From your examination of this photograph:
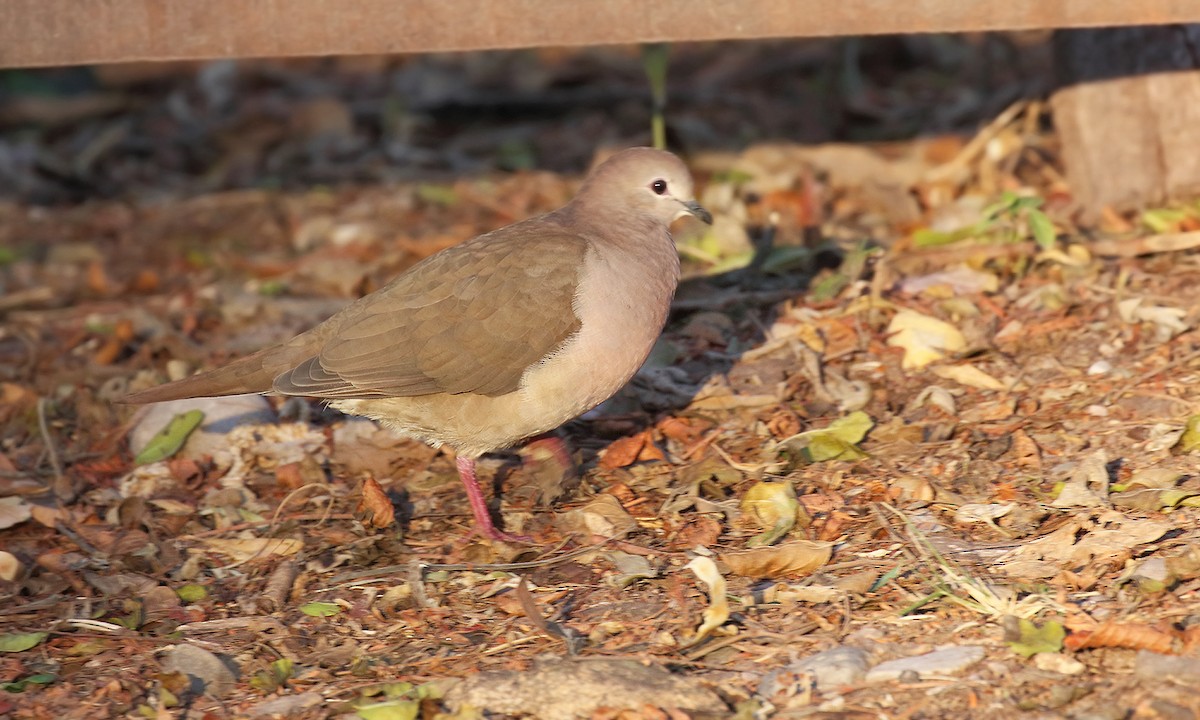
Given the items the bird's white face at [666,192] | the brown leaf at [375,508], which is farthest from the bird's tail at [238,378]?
the bird's white face at [666,192]

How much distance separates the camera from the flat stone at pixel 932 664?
3562 mm

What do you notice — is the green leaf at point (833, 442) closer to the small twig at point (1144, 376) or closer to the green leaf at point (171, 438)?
the small twig at point (1144, 376)

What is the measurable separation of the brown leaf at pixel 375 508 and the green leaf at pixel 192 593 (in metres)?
0.60

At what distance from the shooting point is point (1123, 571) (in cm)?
393

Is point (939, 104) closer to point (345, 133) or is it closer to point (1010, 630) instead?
point (345, 133)

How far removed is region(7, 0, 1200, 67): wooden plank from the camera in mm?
5395

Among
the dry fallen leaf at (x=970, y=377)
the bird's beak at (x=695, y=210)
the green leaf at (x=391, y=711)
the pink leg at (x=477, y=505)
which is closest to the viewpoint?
the green leaf at (x=391, y=711)

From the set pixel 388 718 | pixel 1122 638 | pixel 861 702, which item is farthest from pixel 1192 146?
pixel 388 718

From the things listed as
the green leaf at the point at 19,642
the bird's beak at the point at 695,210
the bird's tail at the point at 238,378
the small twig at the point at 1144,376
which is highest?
the bird's beak at the point at 695,210

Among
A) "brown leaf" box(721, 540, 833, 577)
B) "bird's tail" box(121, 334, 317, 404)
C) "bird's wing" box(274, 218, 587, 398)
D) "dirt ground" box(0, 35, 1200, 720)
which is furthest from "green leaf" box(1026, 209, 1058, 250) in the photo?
"bird's tail" box(121, 334, 317, 404)

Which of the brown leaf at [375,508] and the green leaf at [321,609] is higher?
the brown leaf at [375,508]

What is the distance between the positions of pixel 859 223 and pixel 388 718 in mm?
4122

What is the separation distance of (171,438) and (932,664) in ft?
10.5

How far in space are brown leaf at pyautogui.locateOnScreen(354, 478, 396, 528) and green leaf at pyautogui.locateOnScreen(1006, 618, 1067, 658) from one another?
2189mm
